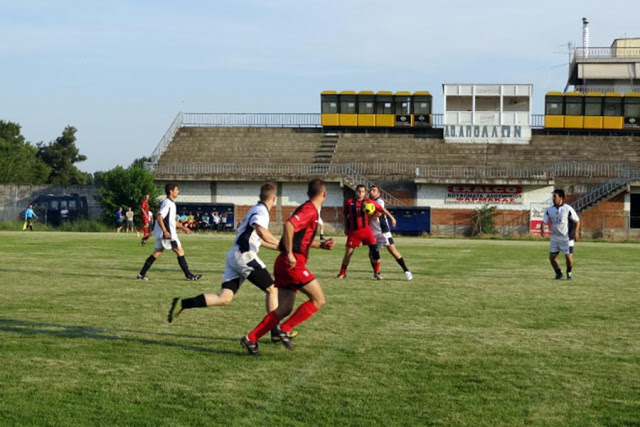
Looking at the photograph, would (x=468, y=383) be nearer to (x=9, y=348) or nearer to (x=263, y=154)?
(x=9, y=348)

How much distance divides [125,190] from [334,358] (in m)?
42.1

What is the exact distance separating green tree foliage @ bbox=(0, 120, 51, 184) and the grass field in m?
71.0

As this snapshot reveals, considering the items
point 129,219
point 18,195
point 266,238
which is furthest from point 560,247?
point 18,195

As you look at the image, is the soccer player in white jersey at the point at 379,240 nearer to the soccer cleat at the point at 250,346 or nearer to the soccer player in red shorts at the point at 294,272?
the soccer player in red shorts at the point at 294,272

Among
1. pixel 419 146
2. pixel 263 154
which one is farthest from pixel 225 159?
pixel 419 146

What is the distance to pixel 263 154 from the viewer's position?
55844 millimetres

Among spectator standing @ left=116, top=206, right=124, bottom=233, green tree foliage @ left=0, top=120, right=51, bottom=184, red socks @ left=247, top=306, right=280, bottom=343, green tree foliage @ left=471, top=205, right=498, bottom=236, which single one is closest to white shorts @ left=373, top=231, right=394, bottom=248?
red socks @ left=247, top=306, right=280, bottom=343

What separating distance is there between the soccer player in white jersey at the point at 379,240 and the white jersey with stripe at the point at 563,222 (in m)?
3.51

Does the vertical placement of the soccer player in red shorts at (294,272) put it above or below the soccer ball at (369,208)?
below

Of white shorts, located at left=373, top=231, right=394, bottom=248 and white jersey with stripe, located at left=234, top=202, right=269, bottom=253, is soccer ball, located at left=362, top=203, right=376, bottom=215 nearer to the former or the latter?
white shorts, located at left=373, top=231, right=394, bottom=248

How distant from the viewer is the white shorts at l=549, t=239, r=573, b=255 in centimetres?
1728

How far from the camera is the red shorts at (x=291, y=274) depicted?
828cm

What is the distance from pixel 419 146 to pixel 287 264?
48514mm

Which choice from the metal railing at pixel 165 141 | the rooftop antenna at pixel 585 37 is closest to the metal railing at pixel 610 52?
the rooftop antenna at pixel 585 37
